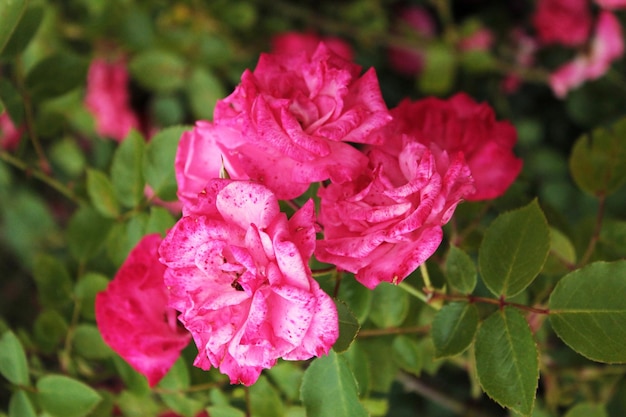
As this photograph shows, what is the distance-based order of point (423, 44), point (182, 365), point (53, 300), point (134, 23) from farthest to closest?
point (423, 44) < point (134, 23) < point (53, 300) < point (182, 365)

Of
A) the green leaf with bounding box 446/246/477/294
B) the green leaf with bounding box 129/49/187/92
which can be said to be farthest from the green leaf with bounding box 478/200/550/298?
Result: the green leaf with bounding box 129/49/187/92

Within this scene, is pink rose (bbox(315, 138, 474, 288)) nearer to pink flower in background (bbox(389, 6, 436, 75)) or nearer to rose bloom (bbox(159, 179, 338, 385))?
rose bloom (bbox(159, 179, 338, 385))

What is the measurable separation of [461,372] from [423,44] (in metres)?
0.74

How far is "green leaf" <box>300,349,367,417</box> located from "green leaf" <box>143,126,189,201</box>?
10.9 inches

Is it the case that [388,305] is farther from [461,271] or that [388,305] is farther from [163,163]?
[163,163]

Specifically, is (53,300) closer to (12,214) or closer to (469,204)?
(469,204)

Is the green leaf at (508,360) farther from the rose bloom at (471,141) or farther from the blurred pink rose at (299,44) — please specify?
the blurred pink rose at (299,44)

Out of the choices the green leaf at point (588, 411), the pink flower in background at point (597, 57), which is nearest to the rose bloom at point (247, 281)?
the green leaf at point (588, 411)

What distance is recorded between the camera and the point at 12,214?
61.3 inches

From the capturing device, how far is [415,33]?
4.80ft

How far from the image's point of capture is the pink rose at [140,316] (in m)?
0.60

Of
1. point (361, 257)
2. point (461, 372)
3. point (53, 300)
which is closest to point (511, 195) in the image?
point (361, 257)

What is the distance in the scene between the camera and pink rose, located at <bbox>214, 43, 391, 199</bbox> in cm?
50

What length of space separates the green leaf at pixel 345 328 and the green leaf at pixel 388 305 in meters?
0.16
